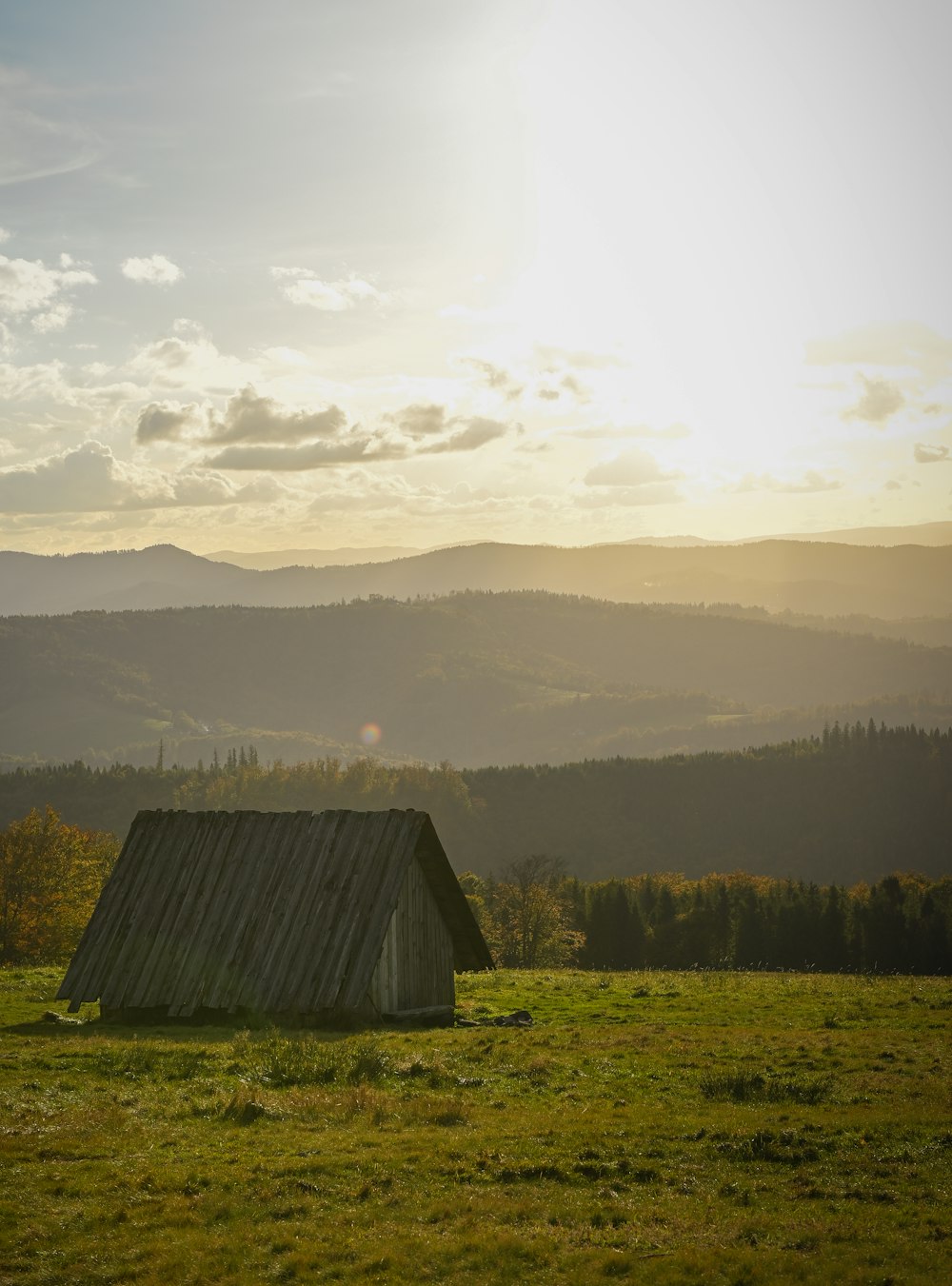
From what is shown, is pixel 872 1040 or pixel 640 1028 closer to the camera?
pixel 872 1040

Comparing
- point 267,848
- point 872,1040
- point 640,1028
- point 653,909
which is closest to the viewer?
point 872,1040

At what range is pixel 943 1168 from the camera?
500 inches

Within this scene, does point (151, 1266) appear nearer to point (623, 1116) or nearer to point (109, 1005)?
point (623, 1116)

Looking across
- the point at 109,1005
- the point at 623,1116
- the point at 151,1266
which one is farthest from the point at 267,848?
the point at 151,1266

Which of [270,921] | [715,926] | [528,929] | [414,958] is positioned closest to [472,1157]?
[270,921]

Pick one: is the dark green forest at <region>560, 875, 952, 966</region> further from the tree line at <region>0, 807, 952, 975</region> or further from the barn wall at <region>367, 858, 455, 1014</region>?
the barn wall at <region>367, 858, 455, 1014</region>

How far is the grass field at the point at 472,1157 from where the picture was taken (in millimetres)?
10211

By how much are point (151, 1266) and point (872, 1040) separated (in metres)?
16.5

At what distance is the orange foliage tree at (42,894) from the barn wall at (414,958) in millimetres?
31071

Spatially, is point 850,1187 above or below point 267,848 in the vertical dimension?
below

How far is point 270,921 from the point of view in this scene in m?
25.7

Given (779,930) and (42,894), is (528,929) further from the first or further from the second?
(42,894)

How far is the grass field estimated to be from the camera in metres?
10.2

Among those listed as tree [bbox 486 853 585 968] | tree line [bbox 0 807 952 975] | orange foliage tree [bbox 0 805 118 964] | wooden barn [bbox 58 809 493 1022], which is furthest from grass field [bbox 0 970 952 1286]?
tree [bbox 486 853 585 968]
